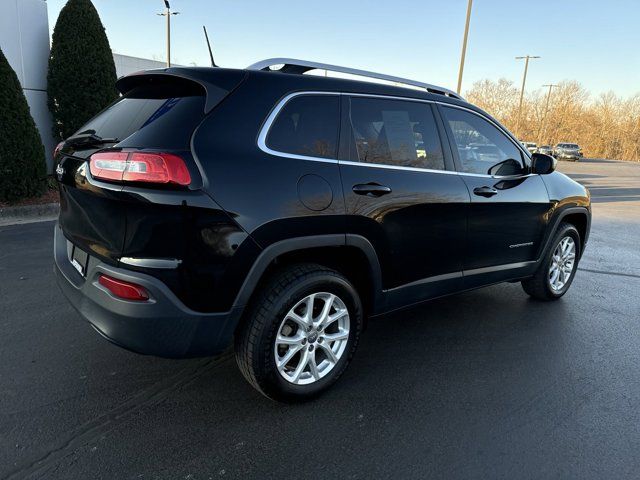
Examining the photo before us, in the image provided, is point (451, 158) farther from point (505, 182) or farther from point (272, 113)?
point (272, 113)

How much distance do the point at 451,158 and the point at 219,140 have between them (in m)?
1.85

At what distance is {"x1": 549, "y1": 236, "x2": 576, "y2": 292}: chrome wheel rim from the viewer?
4672 mm

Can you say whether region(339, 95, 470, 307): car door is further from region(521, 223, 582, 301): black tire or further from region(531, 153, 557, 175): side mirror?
region(521, 223, 582, 301): black tire

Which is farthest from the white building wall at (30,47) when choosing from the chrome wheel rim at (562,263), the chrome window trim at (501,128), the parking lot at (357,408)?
the chrome wheel rim at (562,263)

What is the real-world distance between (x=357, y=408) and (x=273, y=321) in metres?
0.78

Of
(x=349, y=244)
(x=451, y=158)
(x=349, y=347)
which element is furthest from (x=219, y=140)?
(x=451, y=158)

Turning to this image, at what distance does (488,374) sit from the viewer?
3262 millimetres

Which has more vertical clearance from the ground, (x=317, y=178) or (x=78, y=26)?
(x=78, y=26)

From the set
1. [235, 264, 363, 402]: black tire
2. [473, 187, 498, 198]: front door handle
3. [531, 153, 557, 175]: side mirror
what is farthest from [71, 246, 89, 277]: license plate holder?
[531, 153, 557, 175]: side mirror

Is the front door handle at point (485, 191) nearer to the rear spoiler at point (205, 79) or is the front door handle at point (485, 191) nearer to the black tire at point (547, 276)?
the black tire at point (547, 276)

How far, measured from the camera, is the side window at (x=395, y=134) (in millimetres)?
2928

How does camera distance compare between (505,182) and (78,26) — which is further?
(78,26)

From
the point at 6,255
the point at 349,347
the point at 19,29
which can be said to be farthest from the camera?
the point at 19,29

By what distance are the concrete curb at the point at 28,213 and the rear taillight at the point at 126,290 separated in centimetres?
603
